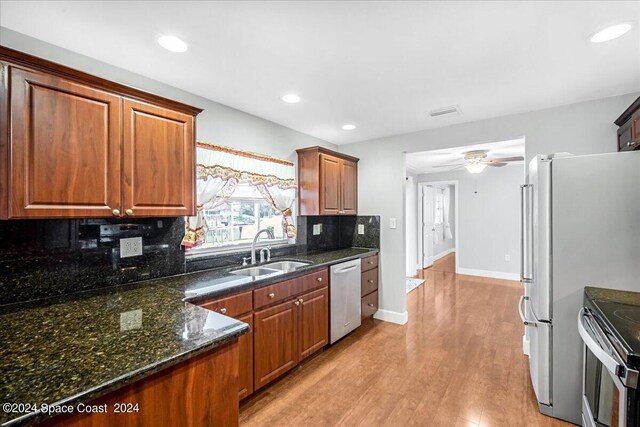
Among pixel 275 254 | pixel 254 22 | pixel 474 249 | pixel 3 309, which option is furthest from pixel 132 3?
pixel 474 249

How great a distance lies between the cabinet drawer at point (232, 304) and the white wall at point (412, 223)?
4.53m

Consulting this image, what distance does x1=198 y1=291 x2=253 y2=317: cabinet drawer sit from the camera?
5.82ft

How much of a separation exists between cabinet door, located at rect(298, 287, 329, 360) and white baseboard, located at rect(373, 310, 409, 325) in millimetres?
1175

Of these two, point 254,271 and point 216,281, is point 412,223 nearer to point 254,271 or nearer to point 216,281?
point 254,271

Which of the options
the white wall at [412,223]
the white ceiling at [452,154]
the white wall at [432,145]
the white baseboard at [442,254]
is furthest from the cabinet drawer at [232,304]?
the white baseboard at [442,254]

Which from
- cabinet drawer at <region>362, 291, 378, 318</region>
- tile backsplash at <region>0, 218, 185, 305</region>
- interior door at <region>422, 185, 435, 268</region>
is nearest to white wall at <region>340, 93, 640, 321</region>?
cabinet drawer at <region>362, 291, 378, 318</region>

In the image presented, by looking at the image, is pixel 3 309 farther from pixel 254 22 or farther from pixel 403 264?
pixel 403 264

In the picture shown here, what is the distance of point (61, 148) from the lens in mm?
1440

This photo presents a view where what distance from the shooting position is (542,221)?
1944mm

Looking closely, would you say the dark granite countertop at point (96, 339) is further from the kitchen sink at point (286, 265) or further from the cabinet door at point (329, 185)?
the cabinet door at point (329, 185)

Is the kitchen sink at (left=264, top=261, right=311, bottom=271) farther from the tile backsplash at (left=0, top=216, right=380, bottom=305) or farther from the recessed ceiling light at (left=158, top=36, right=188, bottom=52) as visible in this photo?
the recessed ceiling light at (left=158, top=36, right=188, bottom=52)

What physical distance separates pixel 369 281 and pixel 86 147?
302 centimetres

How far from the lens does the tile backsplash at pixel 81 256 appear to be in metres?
1.54

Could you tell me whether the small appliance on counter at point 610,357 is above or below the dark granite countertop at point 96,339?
below
